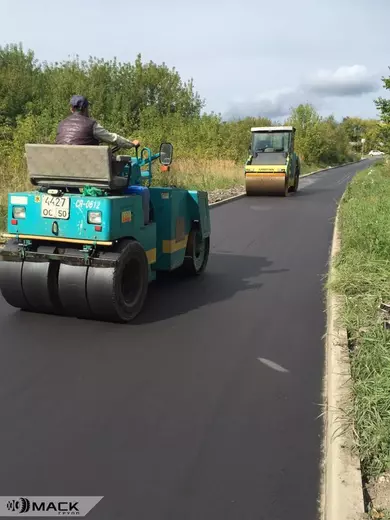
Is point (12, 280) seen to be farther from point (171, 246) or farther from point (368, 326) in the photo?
point (368, 326)

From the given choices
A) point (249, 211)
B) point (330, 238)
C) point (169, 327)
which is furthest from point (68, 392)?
point (249, 211)

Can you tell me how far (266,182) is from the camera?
62.5 ft

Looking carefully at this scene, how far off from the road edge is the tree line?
17002mm

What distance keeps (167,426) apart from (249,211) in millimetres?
12059

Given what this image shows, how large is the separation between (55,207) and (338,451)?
3.38 m

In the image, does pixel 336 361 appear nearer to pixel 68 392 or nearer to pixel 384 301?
pixel 384 301

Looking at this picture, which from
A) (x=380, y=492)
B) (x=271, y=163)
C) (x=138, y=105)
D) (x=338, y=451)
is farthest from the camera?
(x=138, y=105)

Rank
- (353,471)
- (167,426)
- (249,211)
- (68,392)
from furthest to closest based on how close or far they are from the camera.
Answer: (249,211)
(68,392)
(167,426)
(353,471)

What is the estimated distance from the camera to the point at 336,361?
429cm

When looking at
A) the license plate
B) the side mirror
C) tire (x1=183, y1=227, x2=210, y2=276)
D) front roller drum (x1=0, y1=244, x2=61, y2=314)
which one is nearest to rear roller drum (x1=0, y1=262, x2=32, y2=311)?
front roller drum (x1=0, y1=244, x2=61, y2=314)

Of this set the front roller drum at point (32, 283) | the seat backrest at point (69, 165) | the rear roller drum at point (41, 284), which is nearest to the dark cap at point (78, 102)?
the seat backrest at point (69, 165)

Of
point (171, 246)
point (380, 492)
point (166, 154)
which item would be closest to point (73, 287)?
point (171, 246)

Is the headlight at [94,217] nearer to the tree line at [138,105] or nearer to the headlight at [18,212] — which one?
the headlight at [18,212]

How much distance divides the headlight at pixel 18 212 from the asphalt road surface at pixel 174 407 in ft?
3.47
